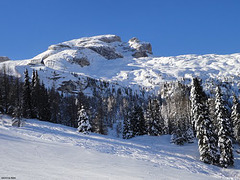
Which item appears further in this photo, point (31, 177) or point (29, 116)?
point (29, 116)

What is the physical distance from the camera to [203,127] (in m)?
27.7

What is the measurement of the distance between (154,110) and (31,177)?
175ft

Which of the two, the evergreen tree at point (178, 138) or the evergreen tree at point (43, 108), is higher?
the evergreen tree at point (43, 108)

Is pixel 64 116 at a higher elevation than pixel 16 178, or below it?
below

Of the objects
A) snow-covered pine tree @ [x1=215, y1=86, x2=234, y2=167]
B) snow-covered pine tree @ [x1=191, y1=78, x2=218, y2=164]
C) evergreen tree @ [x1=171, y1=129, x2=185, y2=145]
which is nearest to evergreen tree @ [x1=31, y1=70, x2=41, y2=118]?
evergreen tree @ [x1=171, y1=129, x2=185, y2=145]

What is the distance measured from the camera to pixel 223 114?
28.1 m

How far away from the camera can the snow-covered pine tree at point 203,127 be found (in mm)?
26734

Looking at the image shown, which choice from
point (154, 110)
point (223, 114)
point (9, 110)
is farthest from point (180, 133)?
point (9, 110)

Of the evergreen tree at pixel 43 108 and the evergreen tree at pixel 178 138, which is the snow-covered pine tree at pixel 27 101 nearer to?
the evergreen tree at pixel 43 108

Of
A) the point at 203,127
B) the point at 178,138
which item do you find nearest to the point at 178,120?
the point at 178,138

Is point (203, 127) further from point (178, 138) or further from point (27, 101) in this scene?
point (27, 101)

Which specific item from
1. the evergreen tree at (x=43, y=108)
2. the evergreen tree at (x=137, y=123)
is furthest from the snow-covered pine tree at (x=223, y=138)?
the evergreen tree at (x=43, y=108)

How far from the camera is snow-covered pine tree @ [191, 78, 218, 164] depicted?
87.7 feet

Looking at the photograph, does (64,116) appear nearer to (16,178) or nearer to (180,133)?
(180,133)
